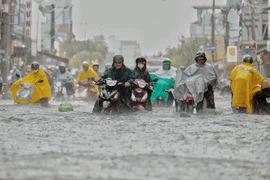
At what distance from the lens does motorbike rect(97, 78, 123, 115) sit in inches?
588

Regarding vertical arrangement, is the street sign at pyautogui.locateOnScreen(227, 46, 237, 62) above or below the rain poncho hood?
above

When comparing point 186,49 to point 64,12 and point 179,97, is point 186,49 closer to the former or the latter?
point 64,12

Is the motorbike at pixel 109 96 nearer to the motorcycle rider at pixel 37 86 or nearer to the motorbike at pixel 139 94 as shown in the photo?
the motorbike at pixel 139 94

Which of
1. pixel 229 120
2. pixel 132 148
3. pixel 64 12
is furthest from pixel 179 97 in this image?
pixel 64 12

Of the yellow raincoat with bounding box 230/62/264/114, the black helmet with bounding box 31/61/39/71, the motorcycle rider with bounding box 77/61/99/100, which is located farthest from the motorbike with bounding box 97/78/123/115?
the motorcycle rider with bounding box 77/61/99/100

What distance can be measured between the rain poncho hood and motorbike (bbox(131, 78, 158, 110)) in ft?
2.67

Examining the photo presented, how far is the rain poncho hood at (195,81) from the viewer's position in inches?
628

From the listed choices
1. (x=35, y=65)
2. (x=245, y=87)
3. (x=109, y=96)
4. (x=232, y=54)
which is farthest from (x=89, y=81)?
(x=232, y=54)

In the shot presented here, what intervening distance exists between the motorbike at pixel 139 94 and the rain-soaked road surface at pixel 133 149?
12.8 ft

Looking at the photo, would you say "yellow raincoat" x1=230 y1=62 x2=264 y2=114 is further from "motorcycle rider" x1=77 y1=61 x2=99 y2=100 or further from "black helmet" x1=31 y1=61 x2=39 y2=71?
"motorcycle rider" x1=77 y1=61 x2=99 y2=100

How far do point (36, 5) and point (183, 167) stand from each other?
204ft

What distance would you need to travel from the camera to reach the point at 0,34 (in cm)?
4047

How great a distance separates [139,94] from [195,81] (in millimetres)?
1517

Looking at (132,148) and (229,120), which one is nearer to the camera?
(132,148)
